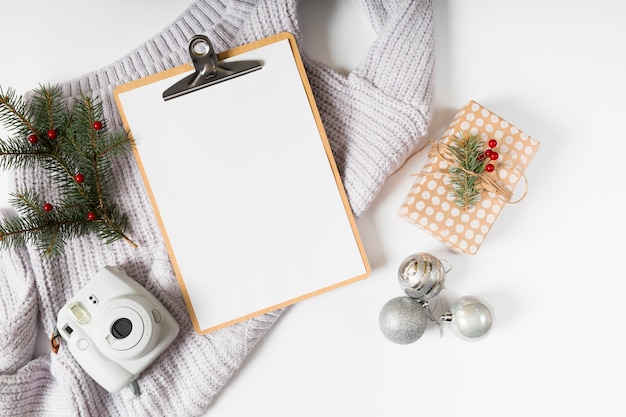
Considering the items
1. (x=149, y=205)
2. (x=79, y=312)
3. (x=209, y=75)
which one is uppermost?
(x=209, y=75)

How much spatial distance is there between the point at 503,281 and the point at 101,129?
24.6 inches

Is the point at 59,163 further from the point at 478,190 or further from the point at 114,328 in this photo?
the point at 478,190

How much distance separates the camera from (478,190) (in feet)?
2.41

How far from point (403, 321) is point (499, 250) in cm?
20

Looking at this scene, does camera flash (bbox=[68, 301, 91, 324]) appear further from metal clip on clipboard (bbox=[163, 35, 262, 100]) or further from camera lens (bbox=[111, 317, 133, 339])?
metal clip on clipboard (bbox=[163, 35, 262, 100])

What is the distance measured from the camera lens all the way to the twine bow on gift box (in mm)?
473

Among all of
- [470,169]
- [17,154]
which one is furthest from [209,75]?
[470,169]

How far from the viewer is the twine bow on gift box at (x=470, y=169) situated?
719 mm

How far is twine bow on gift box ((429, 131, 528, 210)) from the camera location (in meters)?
0.72

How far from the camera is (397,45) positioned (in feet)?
2.41

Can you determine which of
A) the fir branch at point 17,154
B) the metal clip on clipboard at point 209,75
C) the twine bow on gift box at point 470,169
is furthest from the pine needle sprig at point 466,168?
the fir branch at point 17,154

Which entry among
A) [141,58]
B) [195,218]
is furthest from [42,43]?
[195,218]

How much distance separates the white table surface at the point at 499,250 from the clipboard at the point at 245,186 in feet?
0.22

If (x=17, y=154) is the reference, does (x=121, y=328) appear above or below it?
below
